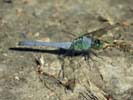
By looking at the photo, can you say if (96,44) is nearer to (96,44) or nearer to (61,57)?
(96,44)

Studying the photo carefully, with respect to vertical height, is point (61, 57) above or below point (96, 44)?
below

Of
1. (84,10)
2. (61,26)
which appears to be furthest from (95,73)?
(84,10)

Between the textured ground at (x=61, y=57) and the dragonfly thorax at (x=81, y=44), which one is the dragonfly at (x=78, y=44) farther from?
the textured ground at (x=61, y=57)

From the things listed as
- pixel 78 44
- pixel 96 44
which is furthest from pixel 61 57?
pixel 96 44

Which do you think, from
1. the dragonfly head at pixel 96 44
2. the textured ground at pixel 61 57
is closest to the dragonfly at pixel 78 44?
the dragonfly head at pixel 96 44

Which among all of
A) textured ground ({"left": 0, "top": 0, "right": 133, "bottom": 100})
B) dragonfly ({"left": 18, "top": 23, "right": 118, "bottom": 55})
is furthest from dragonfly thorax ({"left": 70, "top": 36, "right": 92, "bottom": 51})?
textured ground ({"left": 0, "top": 0, "right": 133, "bottom": 100})

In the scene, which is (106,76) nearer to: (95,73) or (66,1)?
(95,73)

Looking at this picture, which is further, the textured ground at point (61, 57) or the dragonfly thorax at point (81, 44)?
the dragonfly thorax at point (81, 44)

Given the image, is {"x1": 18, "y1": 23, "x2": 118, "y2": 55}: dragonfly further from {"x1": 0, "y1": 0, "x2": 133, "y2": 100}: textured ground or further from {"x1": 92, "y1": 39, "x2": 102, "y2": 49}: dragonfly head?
{"x1": 0, "y1": 0, "x2": 133, "y2": 100}: textured ground
